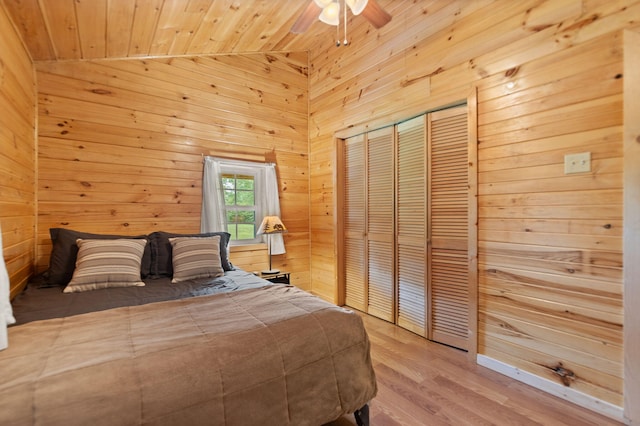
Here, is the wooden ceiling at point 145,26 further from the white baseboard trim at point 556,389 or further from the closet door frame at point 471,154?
the white baseboard trim at point 556,389

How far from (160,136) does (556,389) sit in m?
3.76

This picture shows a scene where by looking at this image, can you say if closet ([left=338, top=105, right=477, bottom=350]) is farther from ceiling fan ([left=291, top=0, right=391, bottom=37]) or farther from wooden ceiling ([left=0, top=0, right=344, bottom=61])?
wooden ceiling ([left=0, top=0, right=344, bottom=61])

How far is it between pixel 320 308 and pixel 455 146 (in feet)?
5.77

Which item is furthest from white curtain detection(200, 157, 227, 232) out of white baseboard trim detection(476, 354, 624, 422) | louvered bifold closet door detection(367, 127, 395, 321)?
white baseboard trim detection(476, 354, 624, 422)

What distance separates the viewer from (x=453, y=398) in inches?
73.1

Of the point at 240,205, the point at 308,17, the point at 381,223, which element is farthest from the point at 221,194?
the point at 308,17

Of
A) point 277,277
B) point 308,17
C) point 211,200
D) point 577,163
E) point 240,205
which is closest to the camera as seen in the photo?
point 577,163

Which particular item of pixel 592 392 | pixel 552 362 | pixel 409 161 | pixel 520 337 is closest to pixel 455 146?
pixel 409 161

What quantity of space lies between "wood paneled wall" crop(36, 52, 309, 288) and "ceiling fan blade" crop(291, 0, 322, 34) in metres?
1.58

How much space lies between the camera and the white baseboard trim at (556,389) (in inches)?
66.2

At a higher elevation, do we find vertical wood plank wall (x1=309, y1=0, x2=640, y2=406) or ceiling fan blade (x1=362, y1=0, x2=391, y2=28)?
ceiling fan blade (x1=362, y1=0, x2=391, y2=28)

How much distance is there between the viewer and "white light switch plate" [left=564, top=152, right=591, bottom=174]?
69.5 inches

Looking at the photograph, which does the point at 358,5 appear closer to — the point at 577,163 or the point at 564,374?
the point at 577,163

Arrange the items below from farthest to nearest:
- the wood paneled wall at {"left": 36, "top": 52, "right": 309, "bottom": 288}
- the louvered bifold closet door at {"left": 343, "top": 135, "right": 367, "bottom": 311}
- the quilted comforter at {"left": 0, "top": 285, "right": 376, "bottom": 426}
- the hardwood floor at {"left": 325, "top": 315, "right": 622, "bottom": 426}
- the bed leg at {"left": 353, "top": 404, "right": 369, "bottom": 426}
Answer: the louvered bifold closet door at {"left": 343, "top": 135, "right": 367, "bottom": 311}, the wood paneled wall at {"left": 36, "top": 52, "right": 309, "bottom": 288}, the hardwood floor at {"left": 325, "top": 315, "right": 622, "bottom": 426}, the bed leg at {"left": 353, "top": 404, "right": 369, "bottom": 426}, the quilted comforter at {"left": 0, "top": 285, "right": 376, "bottom": 426}
